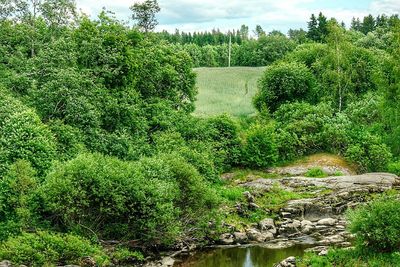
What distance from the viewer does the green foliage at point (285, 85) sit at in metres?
71.9

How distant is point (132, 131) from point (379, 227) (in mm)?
26306

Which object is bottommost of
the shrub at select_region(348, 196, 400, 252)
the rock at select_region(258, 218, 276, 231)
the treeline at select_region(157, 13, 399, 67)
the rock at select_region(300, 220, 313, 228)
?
the rock at select_region(300, 220, 313, 228)

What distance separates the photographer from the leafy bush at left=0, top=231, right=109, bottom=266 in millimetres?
28766

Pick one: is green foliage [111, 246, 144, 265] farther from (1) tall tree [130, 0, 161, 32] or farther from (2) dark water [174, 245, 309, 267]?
(1) tall tree [130, 0, 161, 32]

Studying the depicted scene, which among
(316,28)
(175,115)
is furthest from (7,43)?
(316,28)

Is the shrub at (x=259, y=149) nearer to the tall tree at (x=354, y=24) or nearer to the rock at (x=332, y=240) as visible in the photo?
the rock at (x=332, y=240)

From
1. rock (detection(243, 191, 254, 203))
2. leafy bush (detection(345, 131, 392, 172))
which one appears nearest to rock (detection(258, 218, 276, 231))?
rock (detection(243, 191, 254, 203))

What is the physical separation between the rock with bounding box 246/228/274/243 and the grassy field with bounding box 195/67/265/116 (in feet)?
127

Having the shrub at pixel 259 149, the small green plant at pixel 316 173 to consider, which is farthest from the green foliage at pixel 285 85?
the small green plant at pixel 316 173

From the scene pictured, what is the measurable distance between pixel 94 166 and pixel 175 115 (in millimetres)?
21952

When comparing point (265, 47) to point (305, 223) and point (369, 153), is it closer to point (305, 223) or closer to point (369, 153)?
point (369, 153)

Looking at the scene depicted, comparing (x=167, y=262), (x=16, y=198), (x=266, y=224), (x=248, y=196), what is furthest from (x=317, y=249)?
(x=16, y=198)

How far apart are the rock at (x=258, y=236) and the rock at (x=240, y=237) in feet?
1.26

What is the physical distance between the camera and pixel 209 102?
92.4 m
